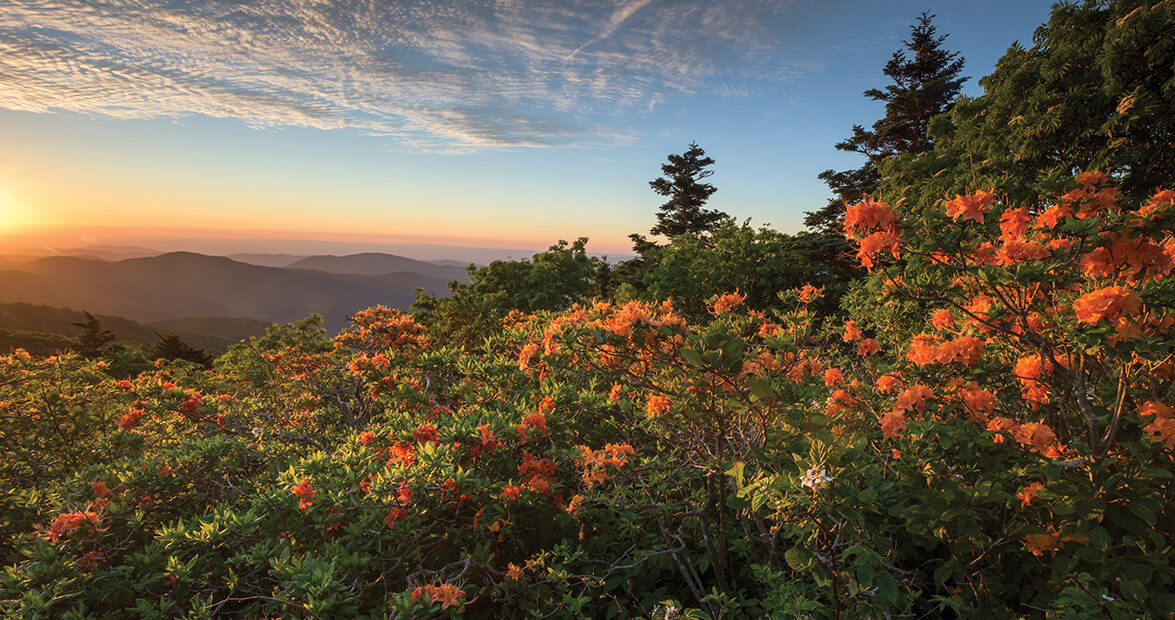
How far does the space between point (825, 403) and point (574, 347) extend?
198cm

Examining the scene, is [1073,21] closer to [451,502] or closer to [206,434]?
[451,502]

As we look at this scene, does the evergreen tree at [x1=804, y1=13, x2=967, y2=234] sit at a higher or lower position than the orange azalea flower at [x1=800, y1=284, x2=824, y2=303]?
higher

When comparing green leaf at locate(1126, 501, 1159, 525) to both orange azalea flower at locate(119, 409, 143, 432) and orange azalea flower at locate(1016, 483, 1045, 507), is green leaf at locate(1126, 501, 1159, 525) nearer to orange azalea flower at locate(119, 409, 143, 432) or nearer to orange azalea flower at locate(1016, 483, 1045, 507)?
orange azalea flower at locate(1016, 483, 1045, 507)

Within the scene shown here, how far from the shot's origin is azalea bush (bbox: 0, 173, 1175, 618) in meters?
2.22

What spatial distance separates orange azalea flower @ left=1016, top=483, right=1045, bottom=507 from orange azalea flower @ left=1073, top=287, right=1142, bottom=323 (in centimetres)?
98

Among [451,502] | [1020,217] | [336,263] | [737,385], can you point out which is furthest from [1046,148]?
[336,263]

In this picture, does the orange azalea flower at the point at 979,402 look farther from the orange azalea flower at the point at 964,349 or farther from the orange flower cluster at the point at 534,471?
the orange flower cluster at the point at 534,471

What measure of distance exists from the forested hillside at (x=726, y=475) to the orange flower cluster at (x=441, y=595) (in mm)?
15

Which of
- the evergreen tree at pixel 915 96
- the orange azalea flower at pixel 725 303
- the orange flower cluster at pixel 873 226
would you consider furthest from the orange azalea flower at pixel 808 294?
the evergreen tree at pixel 915 96

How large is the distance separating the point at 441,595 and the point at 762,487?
1648 mm

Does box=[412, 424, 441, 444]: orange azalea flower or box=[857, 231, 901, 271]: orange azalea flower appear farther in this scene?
box=[412, 424, 441, 444]: orange azalea flower

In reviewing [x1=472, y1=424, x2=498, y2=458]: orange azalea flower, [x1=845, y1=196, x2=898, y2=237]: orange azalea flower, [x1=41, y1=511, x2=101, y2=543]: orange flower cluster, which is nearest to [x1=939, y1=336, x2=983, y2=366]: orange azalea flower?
[x1=845, y1=196, x2=898, y2=237]: orange azalea flower

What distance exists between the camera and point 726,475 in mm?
3158

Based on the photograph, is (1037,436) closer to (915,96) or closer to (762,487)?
(762,487)
